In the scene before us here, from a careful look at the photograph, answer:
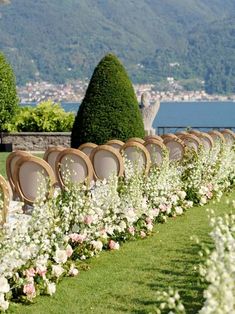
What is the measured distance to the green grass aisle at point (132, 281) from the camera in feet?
21.0

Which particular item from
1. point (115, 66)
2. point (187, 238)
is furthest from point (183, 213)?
point (115, 66)

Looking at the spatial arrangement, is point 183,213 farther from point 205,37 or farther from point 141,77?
point 205,37

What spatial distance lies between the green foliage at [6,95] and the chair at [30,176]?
583 inches

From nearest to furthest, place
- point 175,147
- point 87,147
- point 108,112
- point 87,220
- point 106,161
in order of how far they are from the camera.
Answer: point 87,220, point 106,161, point 87,147, point 175,147, point 108,112

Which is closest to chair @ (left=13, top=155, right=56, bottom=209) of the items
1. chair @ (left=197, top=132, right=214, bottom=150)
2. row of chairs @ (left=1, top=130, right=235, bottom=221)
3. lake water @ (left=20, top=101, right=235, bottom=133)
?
row of chairs @ (left=1, top=130, right=235, bottom=221)

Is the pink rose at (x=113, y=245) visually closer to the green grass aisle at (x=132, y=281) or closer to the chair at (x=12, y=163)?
the green grass aisle at (x=132, y=281)

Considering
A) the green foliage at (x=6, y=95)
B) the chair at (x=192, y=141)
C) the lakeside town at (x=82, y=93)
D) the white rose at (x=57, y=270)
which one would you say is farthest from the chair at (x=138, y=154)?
the lakeside town at (x=82, y=93)

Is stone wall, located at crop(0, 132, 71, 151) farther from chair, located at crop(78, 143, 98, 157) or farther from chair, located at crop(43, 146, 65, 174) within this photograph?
chair, located at crop(43, 146, 65, 174)

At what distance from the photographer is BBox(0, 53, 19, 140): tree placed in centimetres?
2430

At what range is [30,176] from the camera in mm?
9297

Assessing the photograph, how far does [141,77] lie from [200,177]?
5609 inches

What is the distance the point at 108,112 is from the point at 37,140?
8.59m

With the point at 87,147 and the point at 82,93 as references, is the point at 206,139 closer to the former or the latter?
the point at 87,147

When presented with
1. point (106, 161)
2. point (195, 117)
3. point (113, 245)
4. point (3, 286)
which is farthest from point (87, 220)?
point (195, 117)
